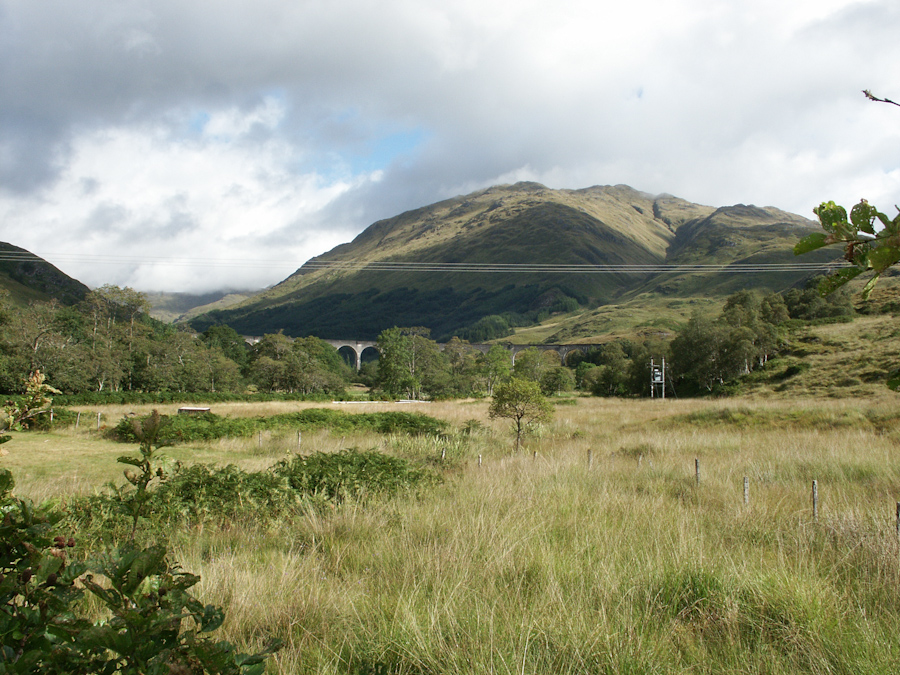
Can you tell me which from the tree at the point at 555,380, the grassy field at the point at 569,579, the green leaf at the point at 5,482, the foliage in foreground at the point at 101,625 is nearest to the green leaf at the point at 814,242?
the foliage in foreground at the point at 101,625

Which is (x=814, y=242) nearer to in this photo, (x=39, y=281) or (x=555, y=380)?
(x=555, y=380)

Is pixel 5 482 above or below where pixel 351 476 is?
above

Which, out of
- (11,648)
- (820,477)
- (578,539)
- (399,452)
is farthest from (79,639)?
(399,452)

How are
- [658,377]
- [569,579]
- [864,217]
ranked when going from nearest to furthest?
[864,217] → [569,579] → [658,377]

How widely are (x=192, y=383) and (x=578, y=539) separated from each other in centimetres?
5476

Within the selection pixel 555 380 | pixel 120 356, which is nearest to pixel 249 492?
pixel 120 356

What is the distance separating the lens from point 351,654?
2.82 metres

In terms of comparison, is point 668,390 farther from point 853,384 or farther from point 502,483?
point 502,483

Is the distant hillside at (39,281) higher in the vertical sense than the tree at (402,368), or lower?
higher

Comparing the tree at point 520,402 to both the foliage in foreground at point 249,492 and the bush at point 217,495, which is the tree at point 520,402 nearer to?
the foliage in foreground at point 249,492

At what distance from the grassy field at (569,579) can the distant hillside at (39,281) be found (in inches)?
6150

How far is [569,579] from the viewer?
3.82 m

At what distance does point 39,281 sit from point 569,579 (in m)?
177

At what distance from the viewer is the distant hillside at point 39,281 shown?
431 feet
